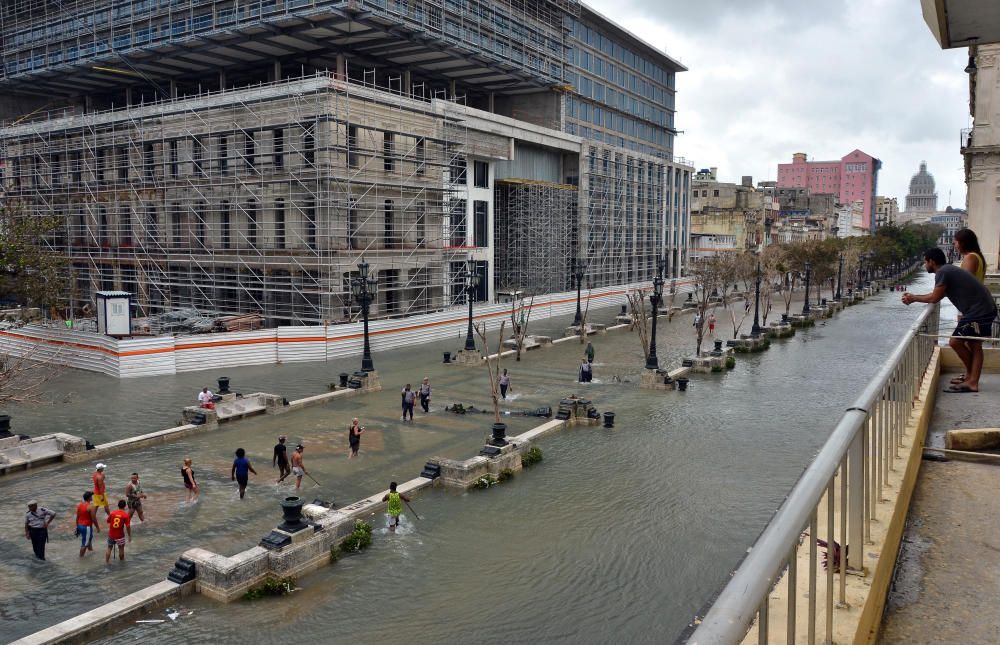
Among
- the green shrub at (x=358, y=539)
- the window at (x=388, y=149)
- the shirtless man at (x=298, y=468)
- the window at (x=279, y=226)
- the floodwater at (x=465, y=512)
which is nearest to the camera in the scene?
the floodwater at (x=465, y=512)

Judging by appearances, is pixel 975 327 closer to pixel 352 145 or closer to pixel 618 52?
pixel 352 145

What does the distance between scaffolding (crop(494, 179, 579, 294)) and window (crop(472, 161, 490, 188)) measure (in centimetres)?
470

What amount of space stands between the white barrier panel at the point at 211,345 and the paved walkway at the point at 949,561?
3044cm

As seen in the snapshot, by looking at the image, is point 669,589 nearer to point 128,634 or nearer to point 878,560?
point 128,634

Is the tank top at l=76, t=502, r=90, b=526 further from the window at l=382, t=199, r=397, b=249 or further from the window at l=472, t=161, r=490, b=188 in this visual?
the window at l=472, t=161, r=490, b=188

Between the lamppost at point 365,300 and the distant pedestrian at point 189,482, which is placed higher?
the lamppost at point 365,300

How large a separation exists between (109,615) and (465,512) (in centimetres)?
734

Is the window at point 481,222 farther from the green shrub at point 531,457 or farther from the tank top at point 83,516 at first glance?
the tank top at point 83,516

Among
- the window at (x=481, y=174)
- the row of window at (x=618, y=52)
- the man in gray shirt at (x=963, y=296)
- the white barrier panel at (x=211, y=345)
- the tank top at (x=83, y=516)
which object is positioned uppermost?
the row of window at (x=618, y=52)

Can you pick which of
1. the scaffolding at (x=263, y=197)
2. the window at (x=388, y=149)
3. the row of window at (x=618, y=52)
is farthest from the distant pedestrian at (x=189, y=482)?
the row of window at (x=618, y=52)

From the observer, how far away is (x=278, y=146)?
137ft

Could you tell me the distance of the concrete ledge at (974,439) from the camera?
6316 millimetres

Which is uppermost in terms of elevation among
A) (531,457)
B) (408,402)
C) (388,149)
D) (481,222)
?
(388,149)

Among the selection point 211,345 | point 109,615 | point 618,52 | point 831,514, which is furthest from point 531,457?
point 618,52
